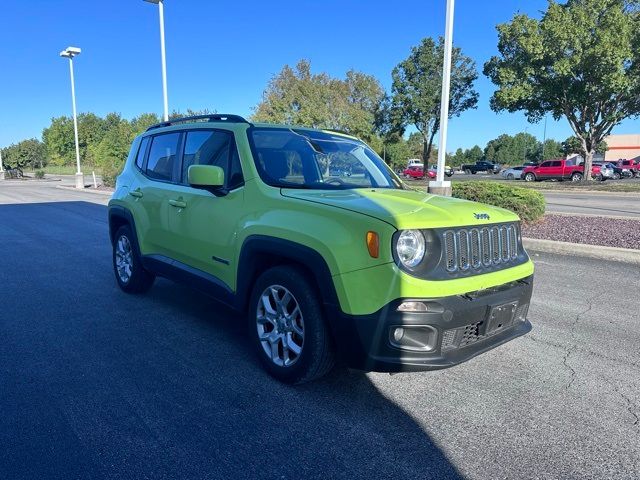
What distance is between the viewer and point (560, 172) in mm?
37688

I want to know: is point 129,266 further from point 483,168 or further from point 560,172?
point 483,168

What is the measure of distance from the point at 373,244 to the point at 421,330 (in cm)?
57

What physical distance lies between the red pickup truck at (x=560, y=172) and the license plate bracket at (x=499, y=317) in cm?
3685

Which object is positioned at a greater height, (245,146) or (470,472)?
(245,146)

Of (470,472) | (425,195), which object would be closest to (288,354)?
(470,472)

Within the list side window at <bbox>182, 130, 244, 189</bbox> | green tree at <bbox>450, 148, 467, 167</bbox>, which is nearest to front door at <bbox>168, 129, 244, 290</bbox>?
side window at <bbox>182, 130, 244, 189</bbox>

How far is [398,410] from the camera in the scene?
10.3ft

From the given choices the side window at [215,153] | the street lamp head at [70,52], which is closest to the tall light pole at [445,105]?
the side window at [215,153]

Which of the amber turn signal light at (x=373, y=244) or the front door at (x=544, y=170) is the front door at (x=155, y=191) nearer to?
the amber turn signal light at (x=373, y=244)

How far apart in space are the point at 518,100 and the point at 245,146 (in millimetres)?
27794

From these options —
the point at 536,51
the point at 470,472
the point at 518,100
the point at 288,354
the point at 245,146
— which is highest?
the point at 536,51

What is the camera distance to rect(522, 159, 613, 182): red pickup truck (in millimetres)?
36178

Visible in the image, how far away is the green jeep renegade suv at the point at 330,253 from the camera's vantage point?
9.27 feet

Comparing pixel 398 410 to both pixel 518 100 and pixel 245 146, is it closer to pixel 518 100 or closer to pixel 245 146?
pixel 245 146
